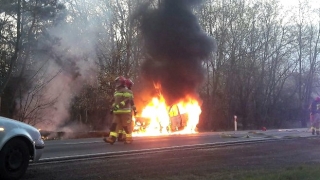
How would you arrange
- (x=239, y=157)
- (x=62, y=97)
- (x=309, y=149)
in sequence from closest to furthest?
(x=239, y=157) < (x=309, y=149) < (x=62, y=97)

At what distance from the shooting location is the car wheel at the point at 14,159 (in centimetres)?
613

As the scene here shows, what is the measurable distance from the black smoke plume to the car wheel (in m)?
14.4

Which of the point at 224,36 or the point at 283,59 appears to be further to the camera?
the point at 283,59

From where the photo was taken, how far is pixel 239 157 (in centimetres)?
1003

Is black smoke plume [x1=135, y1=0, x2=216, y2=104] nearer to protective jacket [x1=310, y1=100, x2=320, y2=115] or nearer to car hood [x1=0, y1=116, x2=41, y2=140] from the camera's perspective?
protective jacket [x1=310, y1=100, x2=320, y2=115]

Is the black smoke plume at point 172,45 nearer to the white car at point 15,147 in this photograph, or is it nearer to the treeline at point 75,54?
the treeline at point 75,54

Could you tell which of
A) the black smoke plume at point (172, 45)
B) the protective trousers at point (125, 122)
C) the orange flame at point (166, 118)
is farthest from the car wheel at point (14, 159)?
the black smoke plume at point (172, 45)

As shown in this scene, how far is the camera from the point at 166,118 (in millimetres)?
18906

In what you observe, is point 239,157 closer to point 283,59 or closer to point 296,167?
point 296,167

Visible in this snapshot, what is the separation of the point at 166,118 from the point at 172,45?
433 centimetres

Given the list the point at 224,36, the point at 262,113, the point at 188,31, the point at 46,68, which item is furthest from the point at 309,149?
the point at 262,113

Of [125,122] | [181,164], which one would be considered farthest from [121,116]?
[181,164]

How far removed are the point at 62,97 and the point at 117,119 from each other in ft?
39.9

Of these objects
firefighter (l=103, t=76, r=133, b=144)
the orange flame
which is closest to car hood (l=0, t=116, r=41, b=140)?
firefighter (l=103, t=76, r=133, b=144)
